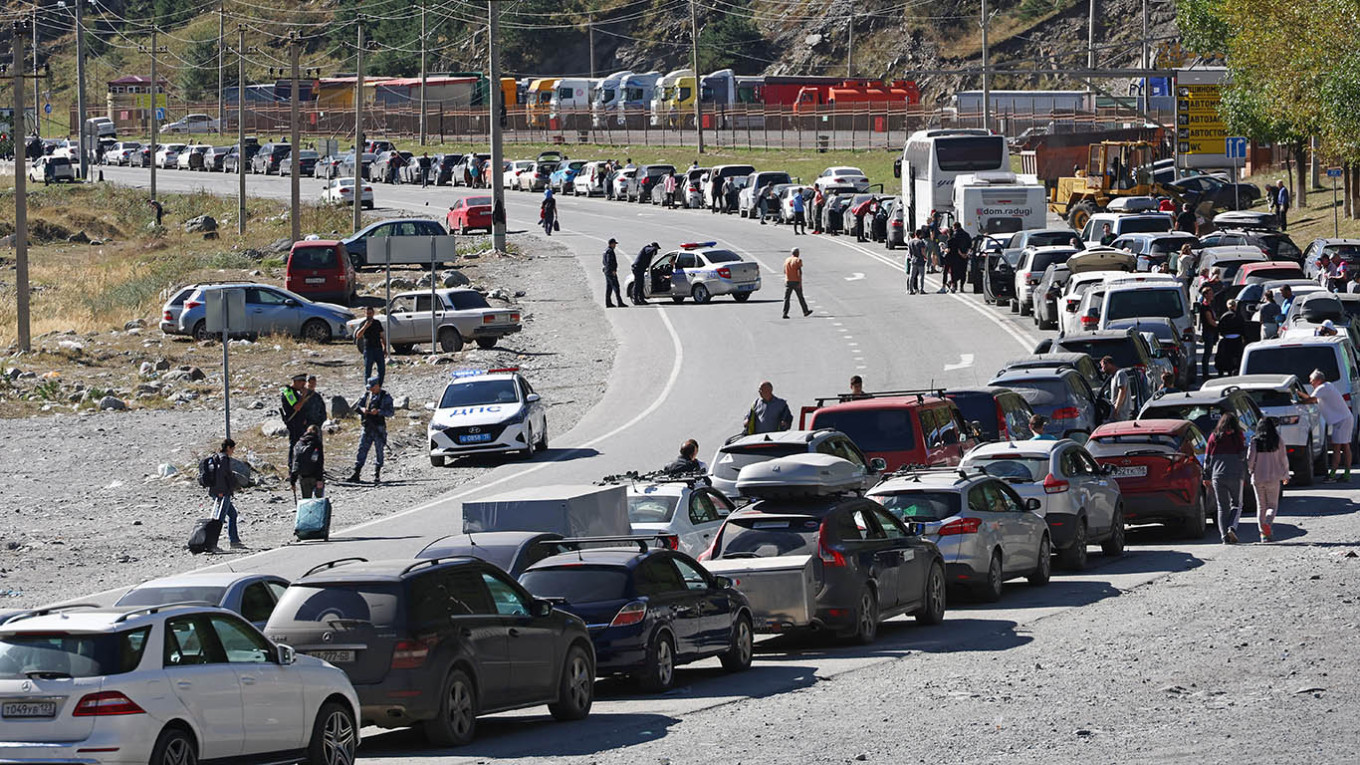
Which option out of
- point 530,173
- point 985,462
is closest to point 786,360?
point 985,462

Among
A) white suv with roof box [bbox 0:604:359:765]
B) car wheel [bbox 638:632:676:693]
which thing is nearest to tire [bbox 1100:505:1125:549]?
car wheel [bbox 638:632:676:693]

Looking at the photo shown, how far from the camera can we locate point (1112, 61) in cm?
13188

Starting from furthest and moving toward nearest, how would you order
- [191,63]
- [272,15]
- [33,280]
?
[272,15]
[191,63]
[33,280]

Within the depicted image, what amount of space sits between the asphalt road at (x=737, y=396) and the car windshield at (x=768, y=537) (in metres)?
0.97

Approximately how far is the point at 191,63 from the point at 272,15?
19.3 meters

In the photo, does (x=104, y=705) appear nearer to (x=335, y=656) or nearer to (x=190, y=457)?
(x=335, y=656)

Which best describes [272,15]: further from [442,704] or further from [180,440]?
[442,704]

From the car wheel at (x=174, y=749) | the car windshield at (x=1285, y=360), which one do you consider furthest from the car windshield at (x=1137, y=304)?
the car wheel at (x=174, y=749)

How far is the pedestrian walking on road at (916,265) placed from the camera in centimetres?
4778

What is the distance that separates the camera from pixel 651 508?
20.8 metres

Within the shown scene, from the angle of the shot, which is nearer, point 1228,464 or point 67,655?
point 67,655

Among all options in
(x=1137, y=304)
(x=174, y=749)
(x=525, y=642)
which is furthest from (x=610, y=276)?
(x=174, y=749)

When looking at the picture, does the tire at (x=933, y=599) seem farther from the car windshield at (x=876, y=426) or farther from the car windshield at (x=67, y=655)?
the car windshield at (x=67, y=655)

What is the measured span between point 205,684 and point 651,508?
32.4 ft
